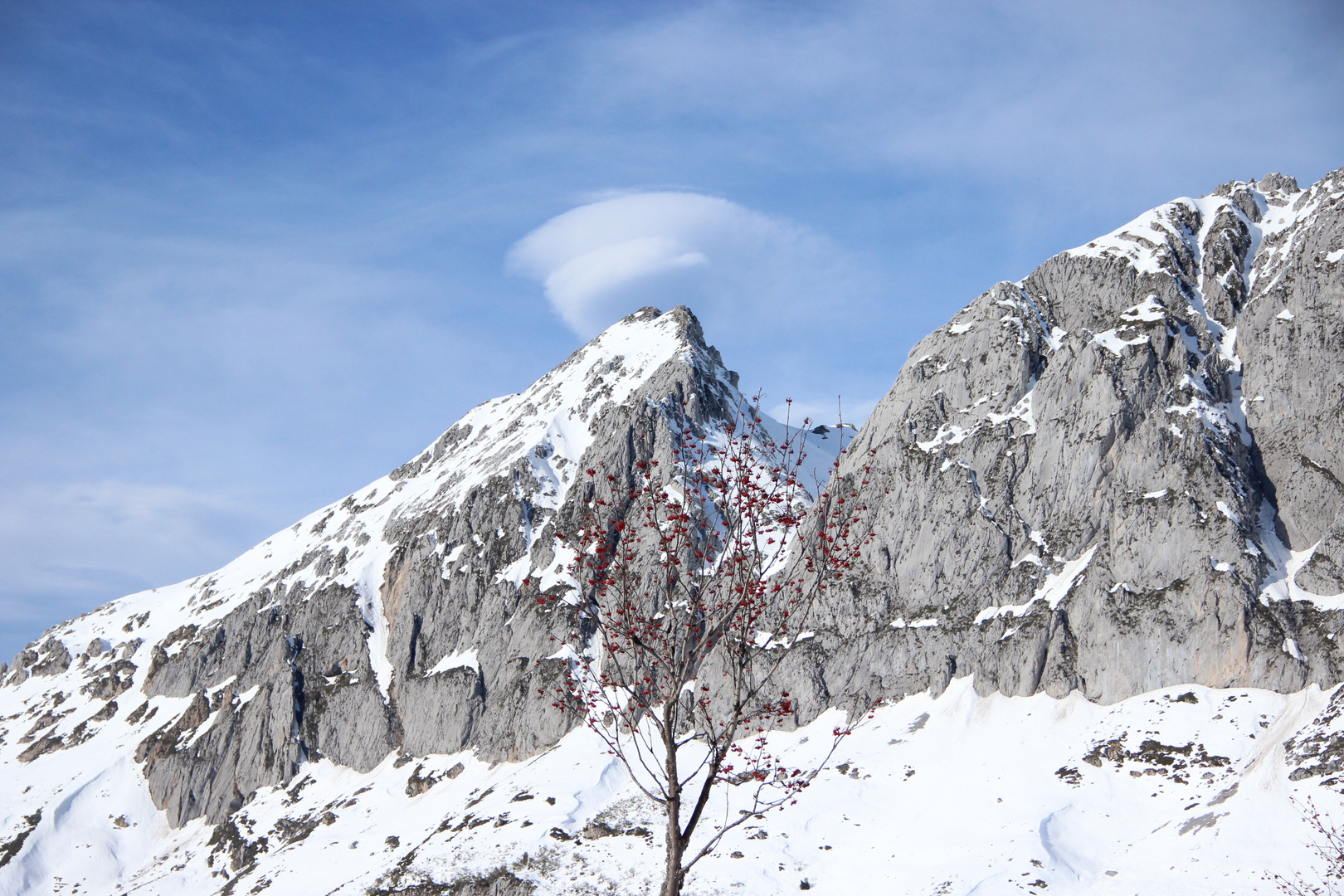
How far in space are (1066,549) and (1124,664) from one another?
50.2ft

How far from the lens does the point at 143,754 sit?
391 ft

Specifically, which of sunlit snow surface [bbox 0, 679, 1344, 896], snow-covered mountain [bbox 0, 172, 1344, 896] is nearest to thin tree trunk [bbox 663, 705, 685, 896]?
snow-covered mountain [bbox 0, 172, 1344, 896]

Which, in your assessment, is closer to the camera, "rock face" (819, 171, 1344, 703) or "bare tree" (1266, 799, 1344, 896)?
"bare tree" (1266, 799, 1344, 896)

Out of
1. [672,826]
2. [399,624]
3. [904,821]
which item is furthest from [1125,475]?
[399,624]

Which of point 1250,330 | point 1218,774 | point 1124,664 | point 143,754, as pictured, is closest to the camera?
point 1218,774

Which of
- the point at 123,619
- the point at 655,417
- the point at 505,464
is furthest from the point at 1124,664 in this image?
the point at 123,619

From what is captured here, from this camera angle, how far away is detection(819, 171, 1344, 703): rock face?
80250 millimetres

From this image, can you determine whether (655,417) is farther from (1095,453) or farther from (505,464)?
(1095,453)

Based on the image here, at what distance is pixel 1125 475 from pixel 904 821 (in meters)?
44.2

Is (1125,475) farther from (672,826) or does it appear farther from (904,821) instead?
(672,826)

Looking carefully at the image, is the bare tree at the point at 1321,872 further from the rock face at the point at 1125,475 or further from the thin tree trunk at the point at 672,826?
the thin tree trunk at the point at 672,826

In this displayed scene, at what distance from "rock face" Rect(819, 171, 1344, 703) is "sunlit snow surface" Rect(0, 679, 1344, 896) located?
18.0 ft

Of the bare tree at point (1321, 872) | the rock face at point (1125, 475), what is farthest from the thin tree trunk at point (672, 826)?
the rock face at point (1125, 475)

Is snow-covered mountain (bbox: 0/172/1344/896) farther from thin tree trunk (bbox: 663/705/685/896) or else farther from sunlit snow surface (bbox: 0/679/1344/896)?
thin tree trunk (bbox: 663/705/685/896)
